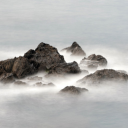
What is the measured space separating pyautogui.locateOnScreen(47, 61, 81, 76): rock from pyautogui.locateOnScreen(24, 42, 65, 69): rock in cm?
76

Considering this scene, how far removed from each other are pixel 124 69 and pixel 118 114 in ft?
25.2

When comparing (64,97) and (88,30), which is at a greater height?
(88,30)

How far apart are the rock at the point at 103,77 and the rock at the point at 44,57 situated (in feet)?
9.25

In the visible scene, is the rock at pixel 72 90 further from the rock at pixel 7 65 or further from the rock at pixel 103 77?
the rock at pixel 7 65

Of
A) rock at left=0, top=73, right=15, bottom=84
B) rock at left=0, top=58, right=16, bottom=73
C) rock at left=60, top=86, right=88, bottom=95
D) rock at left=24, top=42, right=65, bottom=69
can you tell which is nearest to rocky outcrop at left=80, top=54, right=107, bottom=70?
rock at left=24, top=42, right=65, bottom=69

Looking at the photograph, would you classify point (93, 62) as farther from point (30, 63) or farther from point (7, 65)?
point (7, 65)

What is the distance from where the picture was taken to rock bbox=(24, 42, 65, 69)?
30.7m

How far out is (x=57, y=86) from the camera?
28484 mm

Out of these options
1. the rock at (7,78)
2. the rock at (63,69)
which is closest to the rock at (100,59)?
the rock at (63,69)

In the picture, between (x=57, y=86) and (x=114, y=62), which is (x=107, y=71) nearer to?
(x=57, y=86)

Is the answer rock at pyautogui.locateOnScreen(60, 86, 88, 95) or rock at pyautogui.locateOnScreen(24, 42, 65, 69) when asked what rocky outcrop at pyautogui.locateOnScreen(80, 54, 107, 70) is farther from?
rock at pyautogui.locateOnScreen(60, 86, 88, 95)

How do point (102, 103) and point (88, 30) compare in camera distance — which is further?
point (88, 30)

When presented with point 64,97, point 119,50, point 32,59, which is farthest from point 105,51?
point 64,97

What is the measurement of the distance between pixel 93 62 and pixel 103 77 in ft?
11.6
